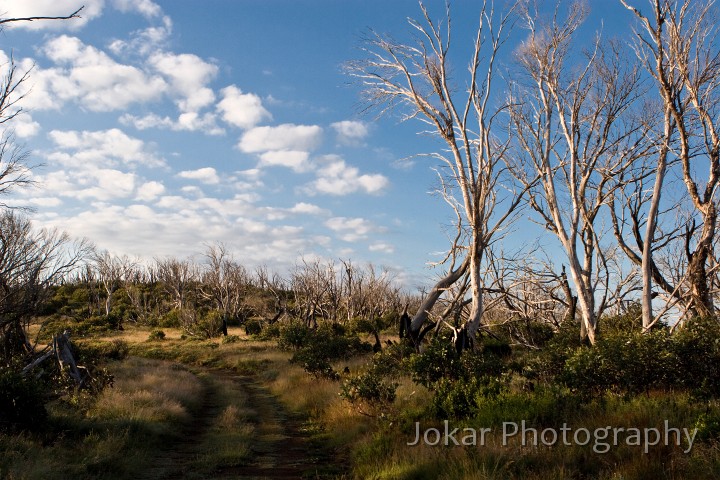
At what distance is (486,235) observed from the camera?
46.4 feet

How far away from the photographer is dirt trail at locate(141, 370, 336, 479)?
8438 mm

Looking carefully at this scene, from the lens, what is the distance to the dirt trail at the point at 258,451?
8.44 metres

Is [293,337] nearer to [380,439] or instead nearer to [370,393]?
[370,393]

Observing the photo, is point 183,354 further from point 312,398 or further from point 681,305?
point 681,305

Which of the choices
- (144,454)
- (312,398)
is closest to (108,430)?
(144,454)

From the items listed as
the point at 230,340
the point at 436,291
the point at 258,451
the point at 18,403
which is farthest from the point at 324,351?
the point at 230,340

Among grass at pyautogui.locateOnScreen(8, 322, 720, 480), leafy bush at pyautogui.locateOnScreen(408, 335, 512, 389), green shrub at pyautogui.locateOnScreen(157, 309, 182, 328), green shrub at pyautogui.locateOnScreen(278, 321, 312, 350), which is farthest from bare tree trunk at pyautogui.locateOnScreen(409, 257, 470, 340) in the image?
green shrub at pyautogui.locateOnScreen(157, 309, 182, 328)

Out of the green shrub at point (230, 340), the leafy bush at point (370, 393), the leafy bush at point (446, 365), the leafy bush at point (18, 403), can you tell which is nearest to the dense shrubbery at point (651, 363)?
the leafy bush at point (446, 365)

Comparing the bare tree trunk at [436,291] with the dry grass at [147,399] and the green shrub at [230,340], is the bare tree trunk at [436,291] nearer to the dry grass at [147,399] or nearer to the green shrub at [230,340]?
the dry grass at [147,399]

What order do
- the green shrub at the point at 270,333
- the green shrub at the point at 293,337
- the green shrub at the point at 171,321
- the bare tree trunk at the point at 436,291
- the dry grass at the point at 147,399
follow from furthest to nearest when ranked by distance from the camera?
the green shrub at the point at 171,321
the green shrub at the point at 270,333
the green shrub at the point at 293,337
the bare tree trunk at the point at 436,291
the dry grass at the point at 147,399

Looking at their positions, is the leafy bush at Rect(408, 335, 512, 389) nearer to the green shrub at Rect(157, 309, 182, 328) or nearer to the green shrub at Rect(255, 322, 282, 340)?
the green shrub at Rect(255, 322, 282, 340)

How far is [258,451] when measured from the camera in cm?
1007

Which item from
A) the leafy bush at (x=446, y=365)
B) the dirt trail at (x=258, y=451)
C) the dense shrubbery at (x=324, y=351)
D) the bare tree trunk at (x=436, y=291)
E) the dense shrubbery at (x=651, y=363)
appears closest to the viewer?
the dirt trail at (x=258, y=451)

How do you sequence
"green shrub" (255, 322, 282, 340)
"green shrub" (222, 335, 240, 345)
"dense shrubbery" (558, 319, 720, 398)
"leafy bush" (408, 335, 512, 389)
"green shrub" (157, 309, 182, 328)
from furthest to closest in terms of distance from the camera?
"green shrub" (157, 309, 182, 328) → "green shrub" (255, 322, 282, 340) → "green shrub" (222, 335, 240, 345) → "leafy bush" (408, 335, 512, 389) → "dense shrubbery" (558, 319, 720, 398)
